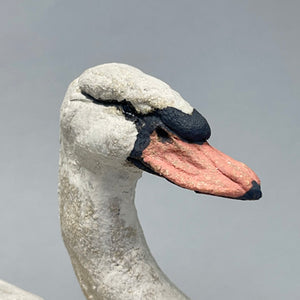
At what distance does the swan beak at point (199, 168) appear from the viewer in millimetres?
1956

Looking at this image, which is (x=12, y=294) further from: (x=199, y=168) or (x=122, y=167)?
(x=199, y=168)

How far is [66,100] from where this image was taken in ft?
7.09

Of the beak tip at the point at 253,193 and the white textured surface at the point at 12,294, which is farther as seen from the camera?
the white textured surface at the point at 12,294

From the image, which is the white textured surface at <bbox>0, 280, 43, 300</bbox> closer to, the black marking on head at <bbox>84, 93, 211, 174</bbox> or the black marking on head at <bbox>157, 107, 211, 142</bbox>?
the black marking on head at <bbox>84, 93, 211, 174</bbox>

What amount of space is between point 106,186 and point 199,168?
307mm

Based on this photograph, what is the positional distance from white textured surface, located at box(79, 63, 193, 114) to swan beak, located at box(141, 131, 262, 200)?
0.26ft

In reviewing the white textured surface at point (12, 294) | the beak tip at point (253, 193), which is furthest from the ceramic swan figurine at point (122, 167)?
the white textured surface at point (12, 294)

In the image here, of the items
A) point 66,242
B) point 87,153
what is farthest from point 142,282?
point 87,153

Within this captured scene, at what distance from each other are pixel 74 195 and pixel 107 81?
366 mm

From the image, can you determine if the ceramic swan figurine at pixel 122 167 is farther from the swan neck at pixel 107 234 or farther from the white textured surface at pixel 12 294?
the white textured surface at pixel 12 294

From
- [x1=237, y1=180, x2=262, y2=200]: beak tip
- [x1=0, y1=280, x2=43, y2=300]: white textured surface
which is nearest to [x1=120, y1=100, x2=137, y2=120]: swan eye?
[x1=237, y1=180, x2=262, y2=200]: beak tip

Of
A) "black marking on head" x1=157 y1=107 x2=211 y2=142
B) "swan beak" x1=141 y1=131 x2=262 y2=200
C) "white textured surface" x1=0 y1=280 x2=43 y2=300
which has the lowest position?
"white textured surface" x1=0 y1=280 x2=43 y2=300

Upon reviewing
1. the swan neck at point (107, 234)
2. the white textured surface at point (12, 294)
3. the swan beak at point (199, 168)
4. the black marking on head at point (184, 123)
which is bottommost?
the white textured surface at point (12, 294)

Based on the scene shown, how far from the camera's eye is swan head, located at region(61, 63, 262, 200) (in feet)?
6.49
